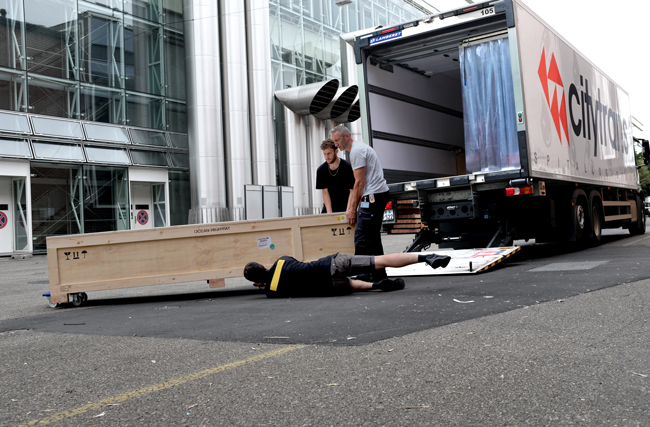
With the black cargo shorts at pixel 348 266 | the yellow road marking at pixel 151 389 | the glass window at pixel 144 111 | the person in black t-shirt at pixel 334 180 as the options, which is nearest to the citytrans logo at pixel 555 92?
the person in black t-shirt at pixel 334 180

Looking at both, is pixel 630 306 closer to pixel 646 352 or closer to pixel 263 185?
pixel 646 352

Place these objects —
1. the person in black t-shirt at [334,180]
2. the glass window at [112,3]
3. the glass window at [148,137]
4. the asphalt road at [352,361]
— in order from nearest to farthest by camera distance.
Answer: the asphalt road at [352,361]
the person in black t-shirt at [334,180]
the glass window at [112,3]
the glass window at [148,137]

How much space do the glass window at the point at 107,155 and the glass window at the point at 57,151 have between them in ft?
1.34

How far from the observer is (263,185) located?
989 inches

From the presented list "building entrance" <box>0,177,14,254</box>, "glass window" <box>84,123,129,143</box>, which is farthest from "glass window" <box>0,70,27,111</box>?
"building entrance" <box>0,177,14,254</box>

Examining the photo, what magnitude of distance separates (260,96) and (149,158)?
17.7ft

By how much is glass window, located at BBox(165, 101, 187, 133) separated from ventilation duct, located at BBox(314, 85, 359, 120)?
19.4 feet

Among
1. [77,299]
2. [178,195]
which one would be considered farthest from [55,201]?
[77,299]

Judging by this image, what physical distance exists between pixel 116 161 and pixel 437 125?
14.3 metres

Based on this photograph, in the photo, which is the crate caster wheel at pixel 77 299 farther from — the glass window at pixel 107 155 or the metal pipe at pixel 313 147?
the metal pipe at pixel 313 147

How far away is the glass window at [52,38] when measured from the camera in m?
21.7

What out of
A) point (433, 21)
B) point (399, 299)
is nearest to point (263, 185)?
→ point (433, 21)

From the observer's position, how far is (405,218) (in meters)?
11.0

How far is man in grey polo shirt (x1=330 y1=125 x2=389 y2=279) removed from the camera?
741 cm
